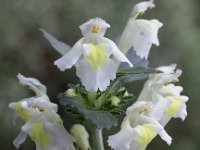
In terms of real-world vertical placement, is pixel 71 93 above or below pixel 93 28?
below

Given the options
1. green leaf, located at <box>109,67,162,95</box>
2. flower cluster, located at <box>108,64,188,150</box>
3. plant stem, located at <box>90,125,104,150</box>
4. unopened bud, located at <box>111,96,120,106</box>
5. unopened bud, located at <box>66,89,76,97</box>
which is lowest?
plant stem, located at <box>90,125,104,150</box>

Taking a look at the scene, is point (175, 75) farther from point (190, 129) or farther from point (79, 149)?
point (190, 129)

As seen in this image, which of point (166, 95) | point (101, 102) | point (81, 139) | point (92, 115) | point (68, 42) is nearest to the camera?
point (92, 115)

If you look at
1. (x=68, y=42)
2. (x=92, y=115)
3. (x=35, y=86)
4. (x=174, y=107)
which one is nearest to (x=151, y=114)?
(x=174, y=107)

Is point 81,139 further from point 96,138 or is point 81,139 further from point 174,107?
point 174,107

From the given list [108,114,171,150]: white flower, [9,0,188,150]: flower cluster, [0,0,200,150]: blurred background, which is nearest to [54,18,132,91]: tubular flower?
[9,0,188,150]: flower cluster

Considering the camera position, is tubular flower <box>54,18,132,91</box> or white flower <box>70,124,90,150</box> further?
white flower <box>70,124,90,150</box>

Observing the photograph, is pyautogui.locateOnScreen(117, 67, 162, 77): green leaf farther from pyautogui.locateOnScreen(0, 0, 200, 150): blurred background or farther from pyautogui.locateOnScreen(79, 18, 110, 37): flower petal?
pyautogui.locateOnScreen(0, 0, 200, 150): blurred background

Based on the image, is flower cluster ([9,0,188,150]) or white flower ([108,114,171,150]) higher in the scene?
flower cluster ([9,0,188,150])
